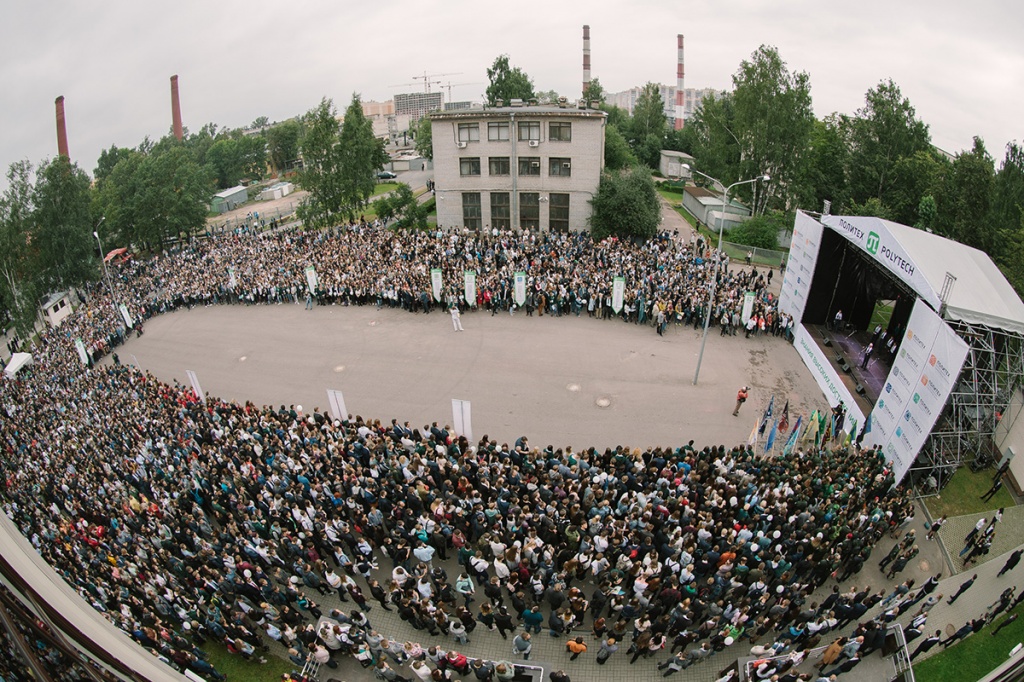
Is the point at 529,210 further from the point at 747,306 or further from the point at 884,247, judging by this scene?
the point at 884,247

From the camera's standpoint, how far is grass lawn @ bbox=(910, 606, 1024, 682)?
9742 millimetres

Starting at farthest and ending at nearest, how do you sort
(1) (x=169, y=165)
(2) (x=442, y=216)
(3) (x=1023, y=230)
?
(1) (x=169, y=165), (2) (x=442, y=216), (3) (x=1023, y=230)

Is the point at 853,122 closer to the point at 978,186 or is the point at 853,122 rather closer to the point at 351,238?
the point at 978,186

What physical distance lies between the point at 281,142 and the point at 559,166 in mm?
78236

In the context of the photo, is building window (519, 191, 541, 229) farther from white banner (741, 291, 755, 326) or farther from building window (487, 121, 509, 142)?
white banner (741, 291, 755, 326)

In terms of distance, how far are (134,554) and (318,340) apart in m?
12.8

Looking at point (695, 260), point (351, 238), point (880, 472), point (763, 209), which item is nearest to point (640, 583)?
point (880, 472)

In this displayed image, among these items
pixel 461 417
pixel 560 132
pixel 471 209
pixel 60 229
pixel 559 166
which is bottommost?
pixel 461 417

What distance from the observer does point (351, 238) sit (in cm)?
3097

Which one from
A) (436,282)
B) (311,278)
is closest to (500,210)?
(436,282)

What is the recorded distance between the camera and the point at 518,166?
32156 millimetres

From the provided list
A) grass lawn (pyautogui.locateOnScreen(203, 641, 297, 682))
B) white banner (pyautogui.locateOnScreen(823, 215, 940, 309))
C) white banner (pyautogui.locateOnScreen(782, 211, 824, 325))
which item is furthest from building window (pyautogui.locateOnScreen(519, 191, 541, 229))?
grass lawn (pyautogui.locateOnScreen(203, 641, 297, 682))

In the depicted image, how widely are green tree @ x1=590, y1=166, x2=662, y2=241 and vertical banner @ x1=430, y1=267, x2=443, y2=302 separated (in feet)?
35.1

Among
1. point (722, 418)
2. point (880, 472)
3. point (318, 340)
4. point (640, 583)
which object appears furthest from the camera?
point (318, 340)
